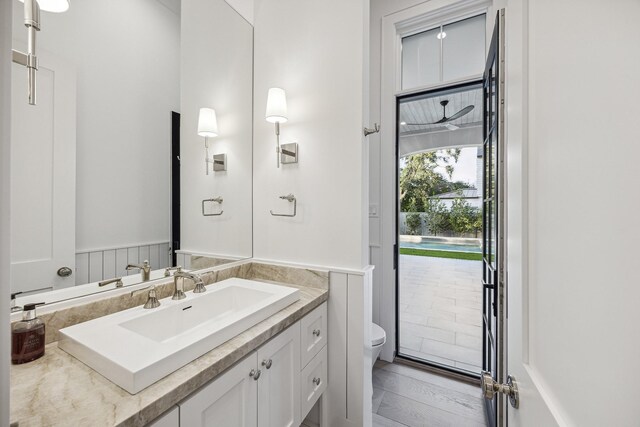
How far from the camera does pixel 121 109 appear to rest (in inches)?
47.3

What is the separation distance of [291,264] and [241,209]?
0.50 m

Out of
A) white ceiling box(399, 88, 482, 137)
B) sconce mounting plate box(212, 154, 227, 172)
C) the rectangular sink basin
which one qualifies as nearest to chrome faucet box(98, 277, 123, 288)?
the rectangular sink basin

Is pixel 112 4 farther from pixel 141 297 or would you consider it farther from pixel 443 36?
pixel 443 36

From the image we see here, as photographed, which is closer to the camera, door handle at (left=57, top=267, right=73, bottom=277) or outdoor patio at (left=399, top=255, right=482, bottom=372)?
door handle at (left=57, top=267, right=73, bottom=277)

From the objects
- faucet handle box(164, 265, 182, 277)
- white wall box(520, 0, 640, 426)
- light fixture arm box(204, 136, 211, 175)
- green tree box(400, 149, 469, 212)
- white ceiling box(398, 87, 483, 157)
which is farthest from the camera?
green tree box(400, 149, 469, 212)

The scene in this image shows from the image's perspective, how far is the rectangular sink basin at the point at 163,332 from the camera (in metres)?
0.74

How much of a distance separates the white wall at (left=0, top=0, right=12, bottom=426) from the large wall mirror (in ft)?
2.50

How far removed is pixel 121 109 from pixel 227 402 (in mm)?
1259

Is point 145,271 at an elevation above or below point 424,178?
below

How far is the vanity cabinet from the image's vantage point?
0.84 m

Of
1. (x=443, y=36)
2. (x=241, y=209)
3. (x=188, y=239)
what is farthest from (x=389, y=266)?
(x=443, y=36)

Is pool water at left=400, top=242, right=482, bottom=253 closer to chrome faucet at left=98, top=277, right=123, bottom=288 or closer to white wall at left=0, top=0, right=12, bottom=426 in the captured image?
chrome faucet at left=98, top=277, right=123, bottom=288

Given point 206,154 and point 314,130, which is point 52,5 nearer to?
point 206,154

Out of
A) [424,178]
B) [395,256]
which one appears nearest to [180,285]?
[395,256]
